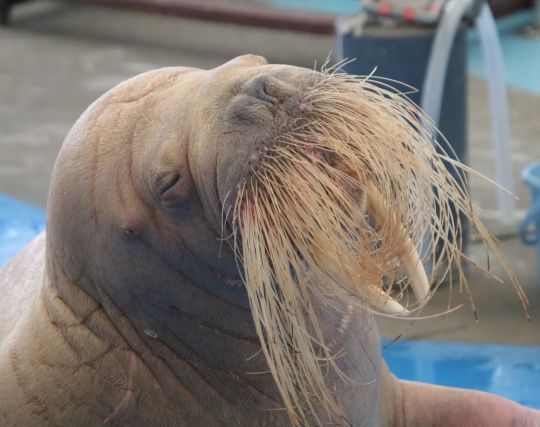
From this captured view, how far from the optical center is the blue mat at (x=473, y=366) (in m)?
3.51

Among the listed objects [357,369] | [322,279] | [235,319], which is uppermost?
[322,279]

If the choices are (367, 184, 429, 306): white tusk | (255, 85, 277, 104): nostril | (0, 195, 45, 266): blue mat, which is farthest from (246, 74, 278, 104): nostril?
(0, 195, 45, 266): blue mat

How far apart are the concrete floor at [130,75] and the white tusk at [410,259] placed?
2.33 metres

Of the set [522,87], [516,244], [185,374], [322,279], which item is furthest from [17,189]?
Result: [322,279]

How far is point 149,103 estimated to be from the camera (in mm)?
2074

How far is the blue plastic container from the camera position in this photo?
455cm

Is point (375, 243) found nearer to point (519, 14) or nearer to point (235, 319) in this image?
point (235, 319)

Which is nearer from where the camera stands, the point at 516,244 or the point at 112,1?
the point at 516,244

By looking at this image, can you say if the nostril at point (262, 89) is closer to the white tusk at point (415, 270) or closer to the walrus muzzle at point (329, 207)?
the walrus muzzle at point (329, 207)

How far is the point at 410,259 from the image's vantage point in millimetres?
1912

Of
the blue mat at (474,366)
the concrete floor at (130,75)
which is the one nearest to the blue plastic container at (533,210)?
the concrete floor at (130,75)

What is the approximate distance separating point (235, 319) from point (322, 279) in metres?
0.32

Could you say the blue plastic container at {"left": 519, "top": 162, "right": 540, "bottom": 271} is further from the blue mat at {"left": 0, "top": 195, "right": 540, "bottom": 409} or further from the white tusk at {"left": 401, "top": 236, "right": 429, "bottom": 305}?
the white tusk at {"left": 401, "top": 236, "right": 429, "bottom": 305}

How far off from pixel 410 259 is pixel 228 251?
0.30 m
